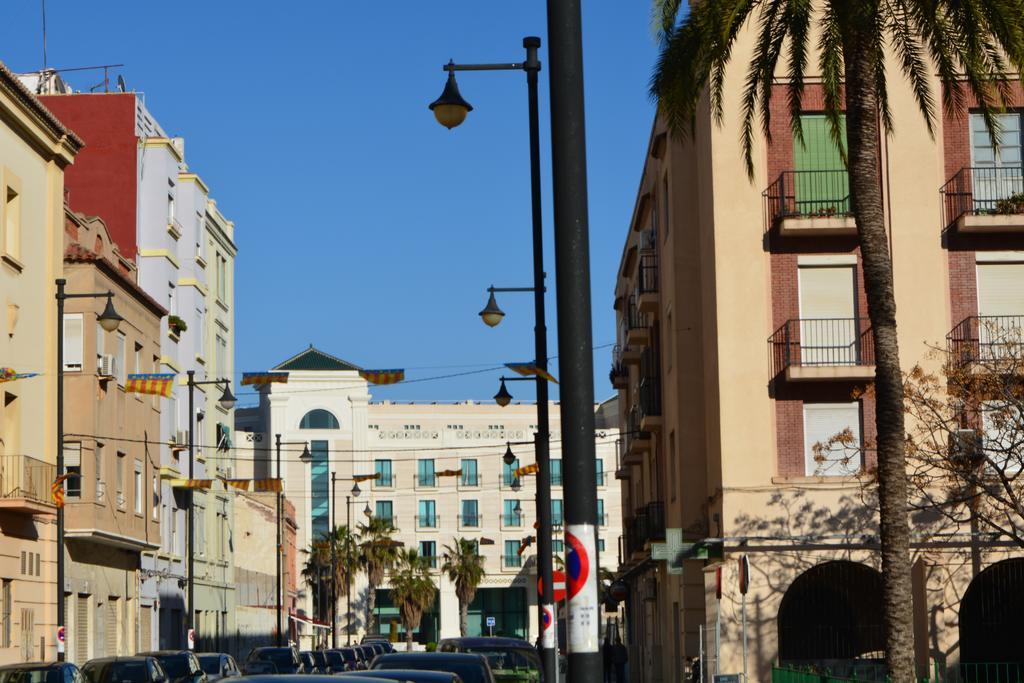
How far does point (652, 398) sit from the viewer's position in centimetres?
4756

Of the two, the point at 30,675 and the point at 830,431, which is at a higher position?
the point at 830,431

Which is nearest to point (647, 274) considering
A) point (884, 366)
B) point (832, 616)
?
point (832, 616)

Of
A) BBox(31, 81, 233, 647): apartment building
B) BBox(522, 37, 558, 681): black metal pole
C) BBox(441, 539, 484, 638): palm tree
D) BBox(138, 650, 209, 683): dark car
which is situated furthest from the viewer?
BBox(441, 539, 484, 638): palm tree

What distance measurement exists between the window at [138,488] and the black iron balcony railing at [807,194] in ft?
69.9

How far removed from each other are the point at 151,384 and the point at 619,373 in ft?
86.8

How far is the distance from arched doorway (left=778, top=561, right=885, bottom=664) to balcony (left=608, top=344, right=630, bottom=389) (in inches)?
973

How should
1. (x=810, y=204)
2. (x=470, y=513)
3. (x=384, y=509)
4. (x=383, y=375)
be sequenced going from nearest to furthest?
(x=810, y=204) → (x=383, y=375) → (x=384, y=509) → (x=470, y=513)

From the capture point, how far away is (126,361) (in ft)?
153

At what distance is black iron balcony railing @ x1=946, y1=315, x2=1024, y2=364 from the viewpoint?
3375cm

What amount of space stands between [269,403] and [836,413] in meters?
78.1

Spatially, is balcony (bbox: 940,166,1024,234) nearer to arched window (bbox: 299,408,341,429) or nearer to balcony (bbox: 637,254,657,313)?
balcony (bbox: 637,254,657,313)

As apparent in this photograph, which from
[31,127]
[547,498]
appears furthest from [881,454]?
[31,127]

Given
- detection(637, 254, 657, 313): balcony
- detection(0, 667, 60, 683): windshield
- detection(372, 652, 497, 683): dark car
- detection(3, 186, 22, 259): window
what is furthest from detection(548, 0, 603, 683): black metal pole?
detection(637, 254, 657, 313): balcony

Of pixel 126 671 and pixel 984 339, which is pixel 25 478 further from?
pixel 984 339
